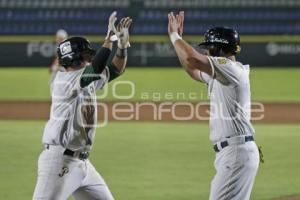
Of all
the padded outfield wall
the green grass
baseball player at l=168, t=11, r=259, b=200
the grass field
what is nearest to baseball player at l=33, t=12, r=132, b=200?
baseball player at l=168, t=11, r=259, b=200

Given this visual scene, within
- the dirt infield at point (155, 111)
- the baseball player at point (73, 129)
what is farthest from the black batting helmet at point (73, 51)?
the dirt infield at point (155, 111)

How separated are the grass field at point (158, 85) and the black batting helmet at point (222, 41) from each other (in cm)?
1178

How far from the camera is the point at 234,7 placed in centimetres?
2486

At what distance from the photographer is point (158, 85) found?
19859mm

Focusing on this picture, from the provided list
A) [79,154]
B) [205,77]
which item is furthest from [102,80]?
[205,77]

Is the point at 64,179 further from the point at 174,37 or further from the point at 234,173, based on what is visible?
the point at 174,37

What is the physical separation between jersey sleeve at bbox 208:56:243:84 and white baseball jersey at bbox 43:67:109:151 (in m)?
1.04

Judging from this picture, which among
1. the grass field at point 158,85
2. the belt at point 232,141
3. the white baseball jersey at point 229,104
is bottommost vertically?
the grass field at point 158,85

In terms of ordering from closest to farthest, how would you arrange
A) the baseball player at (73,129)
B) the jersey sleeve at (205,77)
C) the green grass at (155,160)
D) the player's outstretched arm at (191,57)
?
1. the player's outstretched arm at (191,57)
2. the baseball player at (73,129)
3. the jersey sleeve at (205,77)
4. the green grass at (155,160)

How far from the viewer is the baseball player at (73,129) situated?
5.39m

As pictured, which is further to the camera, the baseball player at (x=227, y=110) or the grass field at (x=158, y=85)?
the grass field at (x=158, y=85)

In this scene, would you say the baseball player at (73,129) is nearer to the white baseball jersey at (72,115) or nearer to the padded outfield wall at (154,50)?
the white baseball jersey at (72,115)

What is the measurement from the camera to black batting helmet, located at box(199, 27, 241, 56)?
559cm

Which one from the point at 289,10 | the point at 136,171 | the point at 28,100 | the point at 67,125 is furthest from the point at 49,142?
the point at 289,10
